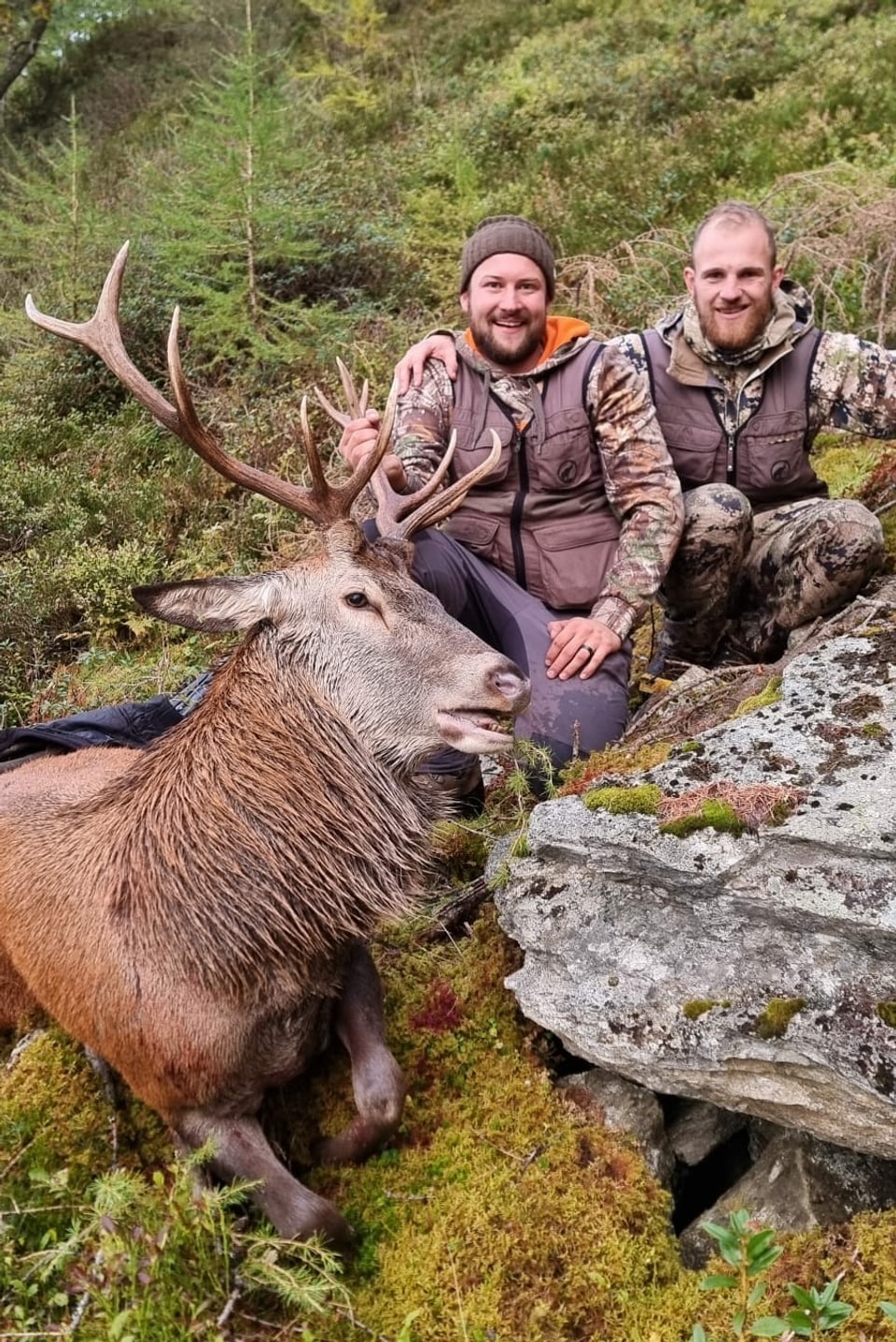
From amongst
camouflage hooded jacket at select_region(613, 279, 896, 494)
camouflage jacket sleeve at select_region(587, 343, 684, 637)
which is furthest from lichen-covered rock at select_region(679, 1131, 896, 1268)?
camouflage hooded jacket at select_region(613, 279, 896, 494)

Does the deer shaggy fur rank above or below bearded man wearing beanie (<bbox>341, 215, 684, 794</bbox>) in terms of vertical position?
below

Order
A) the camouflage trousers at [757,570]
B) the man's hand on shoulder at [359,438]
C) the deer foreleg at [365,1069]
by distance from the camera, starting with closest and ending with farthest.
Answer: the deer foreleg at [365,1069]
the man's hand on shoulder at [359,438]
the camouflage trousers at [757,570]

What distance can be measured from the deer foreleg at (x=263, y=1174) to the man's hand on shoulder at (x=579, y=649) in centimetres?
219

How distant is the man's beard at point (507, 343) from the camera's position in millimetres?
4770

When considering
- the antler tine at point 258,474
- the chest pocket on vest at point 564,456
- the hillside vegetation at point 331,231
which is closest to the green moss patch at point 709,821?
the antler tine at point 258,474

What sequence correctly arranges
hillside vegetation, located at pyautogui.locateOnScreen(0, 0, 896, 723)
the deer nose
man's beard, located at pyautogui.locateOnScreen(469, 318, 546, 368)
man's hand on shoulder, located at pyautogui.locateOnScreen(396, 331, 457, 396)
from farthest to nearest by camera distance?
hillside vegetation, located at pyautogui.locateOnScreen(0, 0, 896, 723) → man's hand on shoulder, located at pyautogui.locateOnScreen(396, 331, 457, 396) → man's beard, located at pyautogui.locateOnScreen(469, 318, 546, 368) → the deer nose

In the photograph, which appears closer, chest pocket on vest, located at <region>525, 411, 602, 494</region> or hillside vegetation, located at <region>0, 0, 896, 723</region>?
chest pocket on vest, located at <region>525, 411, 602, 494</region>

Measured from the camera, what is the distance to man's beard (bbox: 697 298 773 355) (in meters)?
4.77

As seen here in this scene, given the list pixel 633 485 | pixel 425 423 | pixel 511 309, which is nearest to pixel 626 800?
pixel 633 485

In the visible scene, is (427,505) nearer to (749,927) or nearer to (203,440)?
(203,440)

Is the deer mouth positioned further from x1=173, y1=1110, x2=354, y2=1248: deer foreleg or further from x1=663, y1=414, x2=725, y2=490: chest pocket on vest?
x1=663, y1=414, x2=725, y2=490: chest pocket on vest

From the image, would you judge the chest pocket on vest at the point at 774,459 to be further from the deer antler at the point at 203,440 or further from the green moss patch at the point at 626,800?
the green moss patch at the point at 626,800

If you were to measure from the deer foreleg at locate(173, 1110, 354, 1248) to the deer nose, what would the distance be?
1.47 metres

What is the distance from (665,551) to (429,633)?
1.73 m
